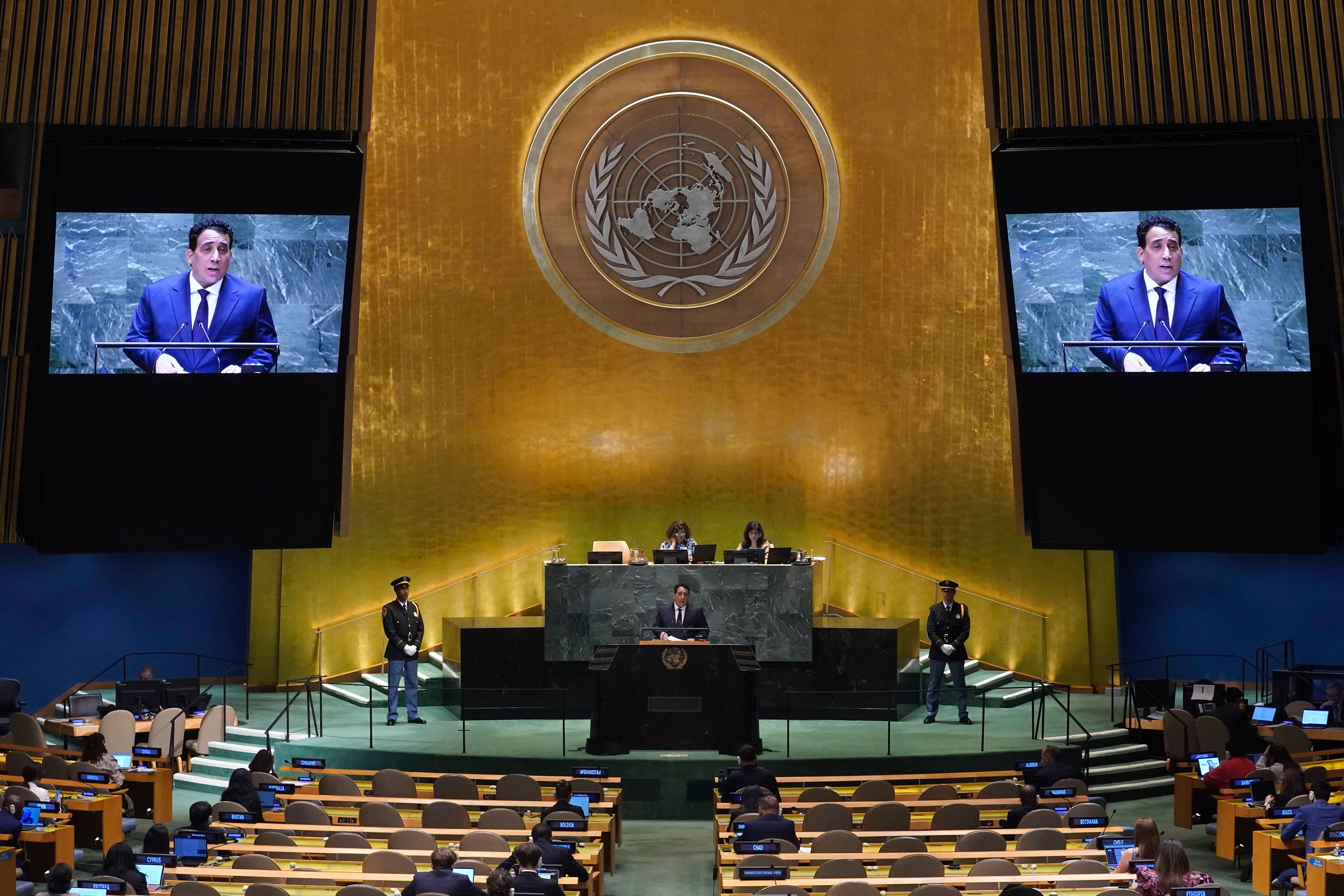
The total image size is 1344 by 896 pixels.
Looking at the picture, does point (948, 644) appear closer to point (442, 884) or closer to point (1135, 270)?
point (1135, 270)

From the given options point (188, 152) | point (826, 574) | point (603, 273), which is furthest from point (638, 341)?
point (188, 152)

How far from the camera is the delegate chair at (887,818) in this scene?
1012 cm

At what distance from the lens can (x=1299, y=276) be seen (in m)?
15.1

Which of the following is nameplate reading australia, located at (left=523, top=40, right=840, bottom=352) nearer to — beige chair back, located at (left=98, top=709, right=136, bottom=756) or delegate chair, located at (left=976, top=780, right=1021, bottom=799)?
beige chair back, located at (left=98, top=709, right=136, bottom=756)

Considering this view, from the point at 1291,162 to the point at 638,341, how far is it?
7162 mm

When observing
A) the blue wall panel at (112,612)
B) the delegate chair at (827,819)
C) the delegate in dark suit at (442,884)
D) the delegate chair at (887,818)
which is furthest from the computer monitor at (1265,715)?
the blue wall panel at (112,612)

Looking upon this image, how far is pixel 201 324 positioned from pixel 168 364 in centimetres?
52

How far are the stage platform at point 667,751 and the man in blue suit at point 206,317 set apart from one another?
358 centimetres

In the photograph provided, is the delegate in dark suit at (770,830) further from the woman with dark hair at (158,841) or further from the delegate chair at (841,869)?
the woman with dark hair at (158,841)

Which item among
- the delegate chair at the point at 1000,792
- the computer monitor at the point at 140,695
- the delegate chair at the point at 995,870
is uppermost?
the computer monitor at the point at 140,695

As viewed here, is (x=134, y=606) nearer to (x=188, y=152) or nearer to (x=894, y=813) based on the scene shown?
(x=188, y=152)

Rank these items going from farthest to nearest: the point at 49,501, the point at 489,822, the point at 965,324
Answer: the point at 965,324, the point at 49,501, the point at 489,822

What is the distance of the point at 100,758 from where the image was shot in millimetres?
11969

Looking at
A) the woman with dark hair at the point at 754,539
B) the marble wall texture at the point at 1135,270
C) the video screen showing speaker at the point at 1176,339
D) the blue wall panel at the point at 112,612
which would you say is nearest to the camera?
the video screen showing speaker at the point at 1176,339
